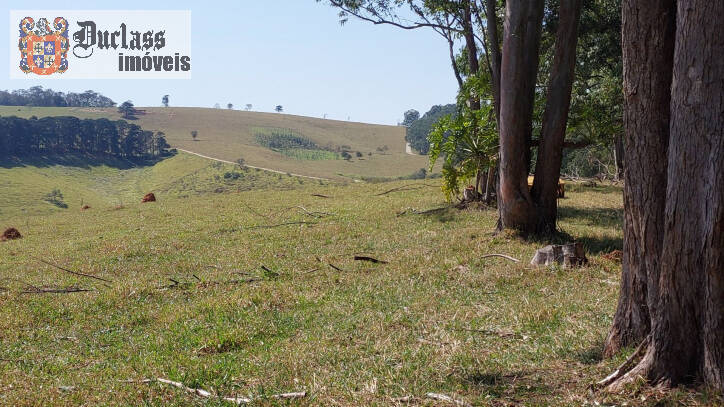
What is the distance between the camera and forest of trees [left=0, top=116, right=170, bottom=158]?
11131 centimetres

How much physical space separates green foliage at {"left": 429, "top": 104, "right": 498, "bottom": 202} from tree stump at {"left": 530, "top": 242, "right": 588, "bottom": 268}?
5691 mm

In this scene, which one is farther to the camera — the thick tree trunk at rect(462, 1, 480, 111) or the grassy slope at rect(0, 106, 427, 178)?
the grassy slope at rect(0, 106, 427, 178)

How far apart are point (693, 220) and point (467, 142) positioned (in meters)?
12.0

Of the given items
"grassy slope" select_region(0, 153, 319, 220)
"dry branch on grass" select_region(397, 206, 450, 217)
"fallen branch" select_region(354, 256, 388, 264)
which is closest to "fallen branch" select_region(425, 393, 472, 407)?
"fallen branch" select_region(354, 256, 388, 264)

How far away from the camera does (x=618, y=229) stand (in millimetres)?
14445

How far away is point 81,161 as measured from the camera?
4392 inches

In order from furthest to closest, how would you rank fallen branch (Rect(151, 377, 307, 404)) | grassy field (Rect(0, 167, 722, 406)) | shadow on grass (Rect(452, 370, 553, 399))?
1. grassy field (Rect(0, 167, 722, 406))
2. fallen branch (Rect(151, 377, 307, 404))
3. shadow on grass (Rect(452, 370, 553, 399))

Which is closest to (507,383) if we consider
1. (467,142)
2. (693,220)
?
(693,220)

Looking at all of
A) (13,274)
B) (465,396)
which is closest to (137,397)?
(465,396)

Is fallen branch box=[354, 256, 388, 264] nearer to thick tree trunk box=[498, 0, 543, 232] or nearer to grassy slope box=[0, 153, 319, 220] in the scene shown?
thick tree trunk box=[498, 0, 543, 232]

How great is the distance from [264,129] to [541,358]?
15756 cm

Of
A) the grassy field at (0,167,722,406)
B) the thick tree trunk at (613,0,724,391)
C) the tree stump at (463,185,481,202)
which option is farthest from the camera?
the tree stump at (463,185,481,202)

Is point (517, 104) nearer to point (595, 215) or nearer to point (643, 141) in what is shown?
point (595, 215)

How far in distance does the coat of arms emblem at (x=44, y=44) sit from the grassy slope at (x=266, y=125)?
37396mm
